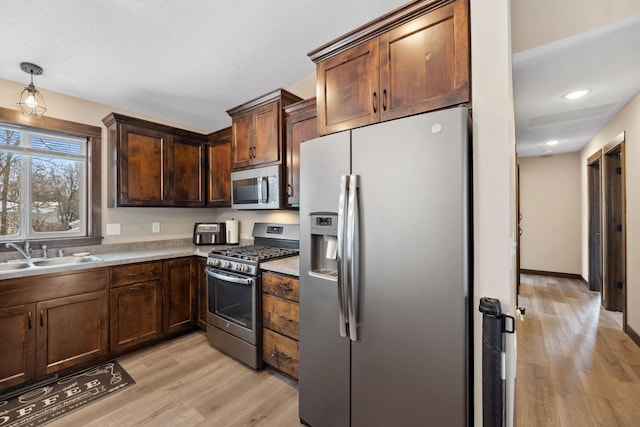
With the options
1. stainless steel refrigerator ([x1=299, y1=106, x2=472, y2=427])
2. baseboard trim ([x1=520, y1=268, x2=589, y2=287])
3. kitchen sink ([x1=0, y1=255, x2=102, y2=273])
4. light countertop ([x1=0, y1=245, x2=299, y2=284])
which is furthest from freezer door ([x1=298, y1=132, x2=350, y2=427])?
baseboard trim ([x1=520, y1=268, x2=589, y2=287])

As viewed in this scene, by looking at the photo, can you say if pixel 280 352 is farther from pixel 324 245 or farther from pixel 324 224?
pixel 324 224

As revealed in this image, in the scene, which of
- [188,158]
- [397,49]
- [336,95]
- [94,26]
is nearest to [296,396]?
[336,95]

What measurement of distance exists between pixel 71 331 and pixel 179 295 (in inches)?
33.5

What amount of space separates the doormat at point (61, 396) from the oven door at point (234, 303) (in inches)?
30.8

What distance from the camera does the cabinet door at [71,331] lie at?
2.12m

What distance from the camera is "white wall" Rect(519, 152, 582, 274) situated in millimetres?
5328

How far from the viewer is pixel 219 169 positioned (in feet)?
11.0

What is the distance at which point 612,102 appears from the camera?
288cm

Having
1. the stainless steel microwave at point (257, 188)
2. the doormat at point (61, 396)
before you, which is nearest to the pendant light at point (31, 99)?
A: the stainless steel microwave at point (257, 188)

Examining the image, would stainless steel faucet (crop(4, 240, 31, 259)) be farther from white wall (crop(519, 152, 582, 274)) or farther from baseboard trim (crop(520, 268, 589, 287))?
baseboard trim (crop(520, 268, 589, 287))

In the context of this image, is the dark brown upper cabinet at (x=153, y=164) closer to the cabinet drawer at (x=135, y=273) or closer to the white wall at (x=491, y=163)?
the cabinet drawer at (x=135, y=273)

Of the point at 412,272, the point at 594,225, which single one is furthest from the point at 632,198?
the point at 412,272

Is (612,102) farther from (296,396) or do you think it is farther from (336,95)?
(296,396)

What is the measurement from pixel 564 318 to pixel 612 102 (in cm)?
254
